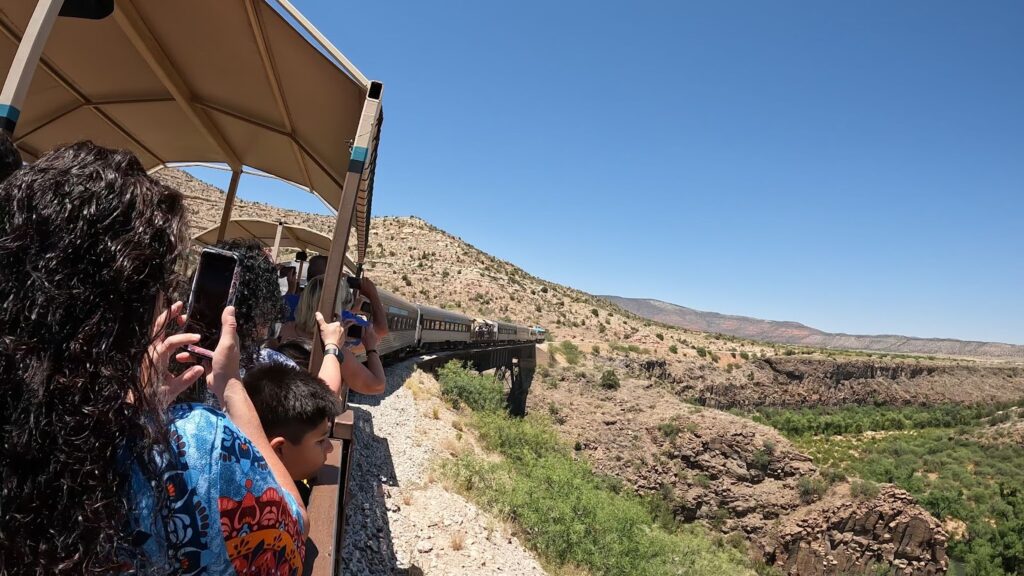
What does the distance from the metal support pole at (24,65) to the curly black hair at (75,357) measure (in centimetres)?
169

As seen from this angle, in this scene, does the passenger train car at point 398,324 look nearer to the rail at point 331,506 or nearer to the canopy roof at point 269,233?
the canopy roof at point 269,233

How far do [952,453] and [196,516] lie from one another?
52.7m

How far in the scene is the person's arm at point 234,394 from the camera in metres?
1.53

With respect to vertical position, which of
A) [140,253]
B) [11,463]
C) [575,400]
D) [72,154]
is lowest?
[575,400]

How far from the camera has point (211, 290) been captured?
80.6 inches

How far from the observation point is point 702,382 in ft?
166

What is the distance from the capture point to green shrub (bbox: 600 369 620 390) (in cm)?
3581

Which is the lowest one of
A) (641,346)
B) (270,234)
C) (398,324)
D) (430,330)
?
(641,346)

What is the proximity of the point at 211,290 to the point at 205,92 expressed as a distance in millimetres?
3272

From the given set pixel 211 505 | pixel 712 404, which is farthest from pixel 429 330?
pixel 712 404

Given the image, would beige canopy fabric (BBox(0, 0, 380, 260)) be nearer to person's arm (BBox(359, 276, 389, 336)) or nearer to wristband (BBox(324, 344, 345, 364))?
person's arm (BBox(359, 276, 389, 336))

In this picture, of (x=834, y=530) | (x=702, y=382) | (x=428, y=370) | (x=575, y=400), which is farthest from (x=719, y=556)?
(x=702, y=382)

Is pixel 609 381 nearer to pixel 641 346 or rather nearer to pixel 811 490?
pixel 811 490

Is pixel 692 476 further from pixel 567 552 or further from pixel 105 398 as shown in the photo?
pixel 105 398
